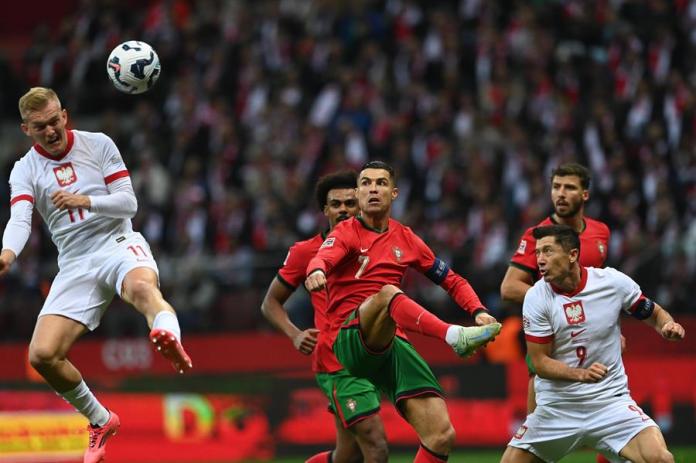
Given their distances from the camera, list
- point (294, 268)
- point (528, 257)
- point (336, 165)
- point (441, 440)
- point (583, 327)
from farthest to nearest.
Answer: point (336, 165), point (294, 268), point (528, 257), point (583, 327), point (441, 440)

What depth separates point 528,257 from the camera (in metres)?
9.69

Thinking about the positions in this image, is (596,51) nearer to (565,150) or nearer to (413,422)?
(565,150)

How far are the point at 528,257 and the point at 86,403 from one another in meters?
3.48

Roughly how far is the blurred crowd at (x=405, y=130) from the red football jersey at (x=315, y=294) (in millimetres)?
6893

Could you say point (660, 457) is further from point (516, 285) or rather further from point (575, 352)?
point (516, 285)

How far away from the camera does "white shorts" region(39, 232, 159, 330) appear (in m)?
9.23

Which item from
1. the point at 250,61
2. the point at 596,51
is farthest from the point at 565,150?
the point at 250,61

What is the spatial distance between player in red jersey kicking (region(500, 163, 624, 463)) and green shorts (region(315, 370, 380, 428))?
127cm

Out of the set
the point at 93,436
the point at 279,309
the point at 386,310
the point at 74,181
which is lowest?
the point at 93,436

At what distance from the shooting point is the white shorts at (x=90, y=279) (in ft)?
30.3

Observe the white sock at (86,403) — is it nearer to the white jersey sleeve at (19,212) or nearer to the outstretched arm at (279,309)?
the white jersey sleeve at (19,212)

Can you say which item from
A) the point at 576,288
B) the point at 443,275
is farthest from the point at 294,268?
the point at 576,288

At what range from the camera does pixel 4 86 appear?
82.4 feet

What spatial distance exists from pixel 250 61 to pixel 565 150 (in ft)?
23.4
